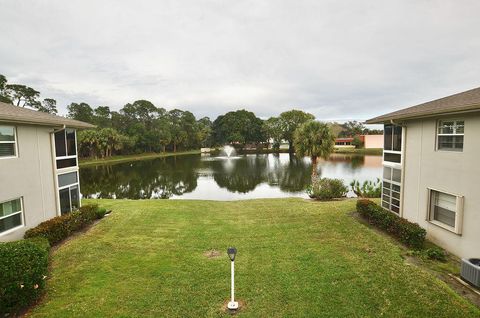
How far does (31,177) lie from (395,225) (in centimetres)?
1428

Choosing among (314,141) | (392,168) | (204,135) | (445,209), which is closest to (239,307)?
(445,209)

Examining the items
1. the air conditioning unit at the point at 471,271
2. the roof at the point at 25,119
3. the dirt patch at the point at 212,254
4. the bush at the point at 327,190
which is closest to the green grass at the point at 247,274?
the dirt patch at the point at 212,254

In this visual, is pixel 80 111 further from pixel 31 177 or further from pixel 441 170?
pixel 441 170

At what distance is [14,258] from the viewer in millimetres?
6062

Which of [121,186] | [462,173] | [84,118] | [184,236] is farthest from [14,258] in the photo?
[84,118]

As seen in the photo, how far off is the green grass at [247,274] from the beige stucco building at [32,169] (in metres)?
1.86

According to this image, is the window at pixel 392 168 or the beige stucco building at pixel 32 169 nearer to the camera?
the beige stucco building at pixel 32 169

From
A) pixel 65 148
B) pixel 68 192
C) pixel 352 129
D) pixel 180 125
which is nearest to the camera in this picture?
pixel 65 148

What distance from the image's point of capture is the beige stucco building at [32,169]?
890 centimetres

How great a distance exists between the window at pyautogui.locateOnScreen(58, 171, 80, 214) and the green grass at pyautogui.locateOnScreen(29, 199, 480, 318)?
175 centimetres

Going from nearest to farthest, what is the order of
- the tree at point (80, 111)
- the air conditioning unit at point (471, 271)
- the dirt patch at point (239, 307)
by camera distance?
1. the dirt patch at point (239, 307)
2. the air conditioning unit at point (471, 271)
3. the tree at point (80, 111)

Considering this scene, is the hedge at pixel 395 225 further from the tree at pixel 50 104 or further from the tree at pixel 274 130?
the tree at pixel 50 104

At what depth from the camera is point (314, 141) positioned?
69.6ft

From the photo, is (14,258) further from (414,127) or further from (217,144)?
(217,144)
